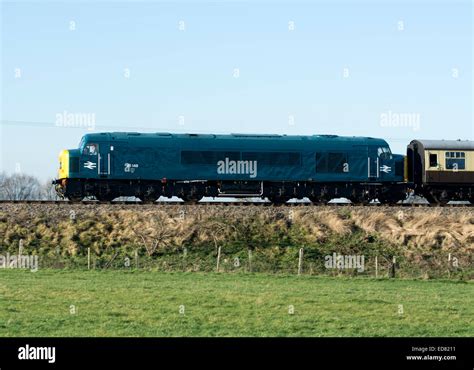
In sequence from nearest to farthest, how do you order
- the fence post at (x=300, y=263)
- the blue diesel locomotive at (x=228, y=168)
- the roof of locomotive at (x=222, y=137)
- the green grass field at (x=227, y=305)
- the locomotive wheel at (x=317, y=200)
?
the green grass field at (x=227, y=305) < the fence post at (x=300, y=263) < the blue diesel locomotive at (x=228, y=168) < the roof of locomotive at (x=222, y=137) < the locomotive wheel at (x=317, y=200)

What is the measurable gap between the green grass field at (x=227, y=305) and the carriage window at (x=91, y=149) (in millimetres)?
11953

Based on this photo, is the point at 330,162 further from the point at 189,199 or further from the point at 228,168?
the point at 189,199

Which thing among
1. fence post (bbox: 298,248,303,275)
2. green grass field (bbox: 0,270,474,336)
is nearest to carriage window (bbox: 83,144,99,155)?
green grass field (bbox: 0,270,474,336)

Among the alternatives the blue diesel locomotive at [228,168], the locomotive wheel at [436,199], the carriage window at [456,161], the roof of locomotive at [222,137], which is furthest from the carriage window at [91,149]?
the carriage window at [456,161]

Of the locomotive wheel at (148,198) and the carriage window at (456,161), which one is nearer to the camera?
the locomotive wheel at (148,198)

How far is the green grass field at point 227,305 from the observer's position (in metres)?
19.4

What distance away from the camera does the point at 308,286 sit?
2808 cm

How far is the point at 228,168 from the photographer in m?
42.8

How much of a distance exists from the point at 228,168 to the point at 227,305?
20.4m

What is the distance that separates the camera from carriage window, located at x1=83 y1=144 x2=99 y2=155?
42125mm

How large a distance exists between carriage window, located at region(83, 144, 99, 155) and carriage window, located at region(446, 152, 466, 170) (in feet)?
60.4

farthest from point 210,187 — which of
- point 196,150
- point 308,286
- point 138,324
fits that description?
point 138,324

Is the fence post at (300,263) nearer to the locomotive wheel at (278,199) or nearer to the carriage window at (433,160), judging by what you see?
the locomotive wheel at (278,199)
